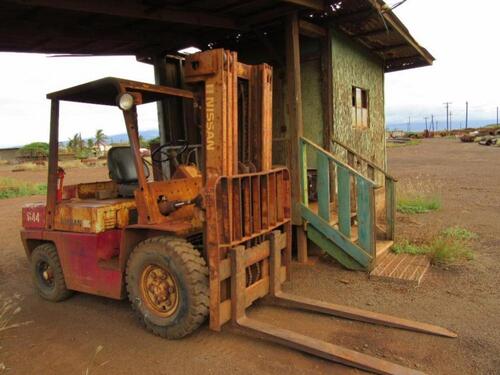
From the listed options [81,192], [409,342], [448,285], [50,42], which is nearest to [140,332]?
[81,192]

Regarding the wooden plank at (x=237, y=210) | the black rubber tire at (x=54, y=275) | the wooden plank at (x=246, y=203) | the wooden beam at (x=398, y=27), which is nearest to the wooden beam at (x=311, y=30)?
the wooden beam at (x=398, y=27)

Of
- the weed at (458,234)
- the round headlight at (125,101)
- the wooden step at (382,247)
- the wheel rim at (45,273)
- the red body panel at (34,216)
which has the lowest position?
the weed at (458,234)

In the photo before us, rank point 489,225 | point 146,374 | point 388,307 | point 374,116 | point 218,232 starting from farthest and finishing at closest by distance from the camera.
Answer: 1. point 374,116
2. point 489,225
3. point 388,307
4. point 218,232
5. point 146,374

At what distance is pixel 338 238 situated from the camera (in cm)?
590

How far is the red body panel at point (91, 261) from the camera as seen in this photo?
14.7 feet

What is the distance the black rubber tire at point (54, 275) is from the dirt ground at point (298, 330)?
0.14 metres

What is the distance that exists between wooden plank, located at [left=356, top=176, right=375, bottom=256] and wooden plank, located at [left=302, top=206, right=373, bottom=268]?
10 cm

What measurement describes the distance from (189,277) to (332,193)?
419 cm

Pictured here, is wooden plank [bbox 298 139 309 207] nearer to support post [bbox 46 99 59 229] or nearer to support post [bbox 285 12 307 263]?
support post [bbox 285 12 307 263]

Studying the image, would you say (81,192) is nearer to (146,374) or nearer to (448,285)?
(146,374)

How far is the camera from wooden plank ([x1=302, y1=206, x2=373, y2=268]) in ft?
18.9

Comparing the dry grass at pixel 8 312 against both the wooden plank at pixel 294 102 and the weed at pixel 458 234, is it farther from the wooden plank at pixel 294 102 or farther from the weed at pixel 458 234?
the weed at pixel 458 234

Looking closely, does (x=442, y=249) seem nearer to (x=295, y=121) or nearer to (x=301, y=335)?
(x=295, y=121)

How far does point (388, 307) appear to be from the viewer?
4.70 meters
